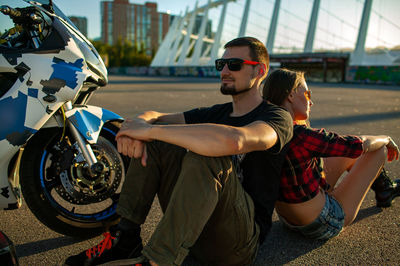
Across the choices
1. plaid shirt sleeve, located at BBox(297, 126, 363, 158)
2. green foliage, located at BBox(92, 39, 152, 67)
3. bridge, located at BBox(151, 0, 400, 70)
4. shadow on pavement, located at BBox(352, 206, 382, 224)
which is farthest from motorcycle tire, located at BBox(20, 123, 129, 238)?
green foliage, located at BBox(92, 39, 152, 67)

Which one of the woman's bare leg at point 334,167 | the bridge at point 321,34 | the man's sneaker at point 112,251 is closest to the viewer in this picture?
the man's sneaker at point 112,251

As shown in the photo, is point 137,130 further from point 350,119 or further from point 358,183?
point 350,119

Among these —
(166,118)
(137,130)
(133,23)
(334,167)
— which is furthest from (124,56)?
(137,130)

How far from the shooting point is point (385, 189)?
292 centimetres

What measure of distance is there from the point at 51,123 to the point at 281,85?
1.47 meters

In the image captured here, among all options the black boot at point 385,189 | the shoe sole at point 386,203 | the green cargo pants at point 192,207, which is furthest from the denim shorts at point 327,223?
the shoe sole at point 386,203

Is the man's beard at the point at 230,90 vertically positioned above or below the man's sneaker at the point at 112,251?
above

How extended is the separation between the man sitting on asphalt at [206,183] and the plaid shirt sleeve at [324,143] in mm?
176

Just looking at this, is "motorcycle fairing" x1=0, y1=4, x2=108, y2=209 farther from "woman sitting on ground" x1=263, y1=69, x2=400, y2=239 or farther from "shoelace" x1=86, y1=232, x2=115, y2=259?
"woman sitting on ground" x1=263, y1=69, x2=400, y2=239

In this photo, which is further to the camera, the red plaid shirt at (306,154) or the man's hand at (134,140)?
the red plaid shirt at (306,154)

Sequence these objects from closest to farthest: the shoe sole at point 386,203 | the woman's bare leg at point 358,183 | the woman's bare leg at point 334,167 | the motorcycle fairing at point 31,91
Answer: the motorcycle fairing at point 31,91
the woman's bare leg at point 358,183
the woman's bare leg at point 334,167
the shoe sole at point 386,203

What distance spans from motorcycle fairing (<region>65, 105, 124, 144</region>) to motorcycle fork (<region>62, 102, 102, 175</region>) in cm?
3

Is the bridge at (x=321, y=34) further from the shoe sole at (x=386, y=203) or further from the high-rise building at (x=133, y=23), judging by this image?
the high-rise building at (x=133, y=23)

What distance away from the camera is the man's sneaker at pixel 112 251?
6.05ft
